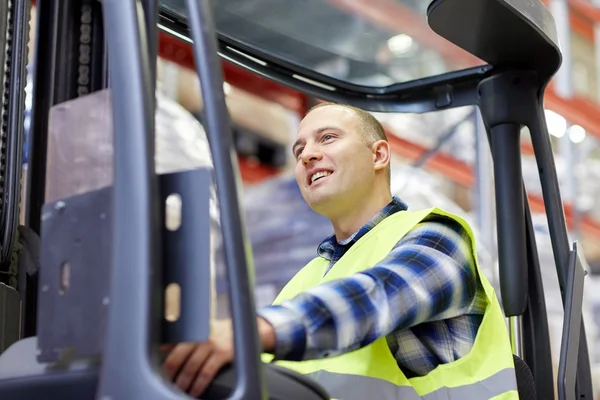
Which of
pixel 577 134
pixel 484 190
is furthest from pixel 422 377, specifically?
pixel 577 134

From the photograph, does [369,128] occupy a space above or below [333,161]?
above

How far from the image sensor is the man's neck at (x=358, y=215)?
228 centimetres

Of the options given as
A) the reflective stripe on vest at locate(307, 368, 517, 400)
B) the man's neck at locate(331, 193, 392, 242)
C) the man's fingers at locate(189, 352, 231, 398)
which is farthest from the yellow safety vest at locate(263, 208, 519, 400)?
the man's fingers at locate(189, 352, 231, 398)

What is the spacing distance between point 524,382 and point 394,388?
→ 486mm

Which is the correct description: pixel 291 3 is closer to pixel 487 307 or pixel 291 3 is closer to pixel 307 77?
pixel 307 77

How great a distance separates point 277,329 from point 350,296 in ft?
0.60

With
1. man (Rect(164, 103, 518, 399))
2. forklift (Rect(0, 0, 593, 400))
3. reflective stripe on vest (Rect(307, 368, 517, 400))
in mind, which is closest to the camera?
forklift (Rect(0, 0, 593, 400))

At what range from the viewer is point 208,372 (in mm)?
1152

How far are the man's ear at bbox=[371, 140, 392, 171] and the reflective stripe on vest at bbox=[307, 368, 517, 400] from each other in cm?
74

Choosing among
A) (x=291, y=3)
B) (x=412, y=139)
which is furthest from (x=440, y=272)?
(x=412, y=139)

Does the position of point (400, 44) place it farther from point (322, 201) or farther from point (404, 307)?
point (404, 307)

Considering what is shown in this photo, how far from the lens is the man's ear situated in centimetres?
238

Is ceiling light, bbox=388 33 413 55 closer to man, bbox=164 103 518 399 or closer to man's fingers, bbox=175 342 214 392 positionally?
man, bbox=164 103 518 399

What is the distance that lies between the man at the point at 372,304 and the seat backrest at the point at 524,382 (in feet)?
0.85
